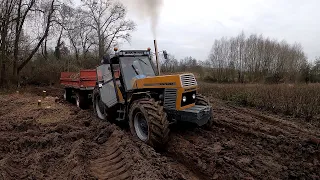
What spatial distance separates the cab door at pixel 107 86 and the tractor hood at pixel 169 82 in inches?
52.7

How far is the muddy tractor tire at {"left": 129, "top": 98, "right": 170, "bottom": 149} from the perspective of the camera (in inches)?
217

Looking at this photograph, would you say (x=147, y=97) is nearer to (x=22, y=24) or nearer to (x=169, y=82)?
(x=169, y=82)

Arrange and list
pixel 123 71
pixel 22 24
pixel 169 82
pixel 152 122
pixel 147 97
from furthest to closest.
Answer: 1. pixel 22 24
2. pixel 123 71
3. pixel 147 97
4. pixel 169 82
5. pixel 152 122

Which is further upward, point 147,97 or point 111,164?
point 147,97

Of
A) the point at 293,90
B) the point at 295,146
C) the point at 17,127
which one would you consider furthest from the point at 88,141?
the point at 293,90

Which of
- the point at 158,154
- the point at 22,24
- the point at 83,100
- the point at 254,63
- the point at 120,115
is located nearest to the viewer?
the point at 158,154

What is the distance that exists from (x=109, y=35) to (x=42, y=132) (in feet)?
103

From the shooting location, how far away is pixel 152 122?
553 cm

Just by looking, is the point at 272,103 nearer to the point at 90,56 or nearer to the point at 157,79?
the point at 157,79

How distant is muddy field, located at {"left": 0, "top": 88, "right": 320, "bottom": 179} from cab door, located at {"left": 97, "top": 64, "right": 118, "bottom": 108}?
2.28 ft

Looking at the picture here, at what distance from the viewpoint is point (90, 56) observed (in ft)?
101

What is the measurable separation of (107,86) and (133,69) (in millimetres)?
1318

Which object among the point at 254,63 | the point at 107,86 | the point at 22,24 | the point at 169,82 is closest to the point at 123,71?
the point at 107,86

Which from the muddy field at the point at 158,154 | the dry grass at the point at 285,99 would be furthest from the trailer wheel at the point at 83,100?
the dry grass at the point at 285,99
